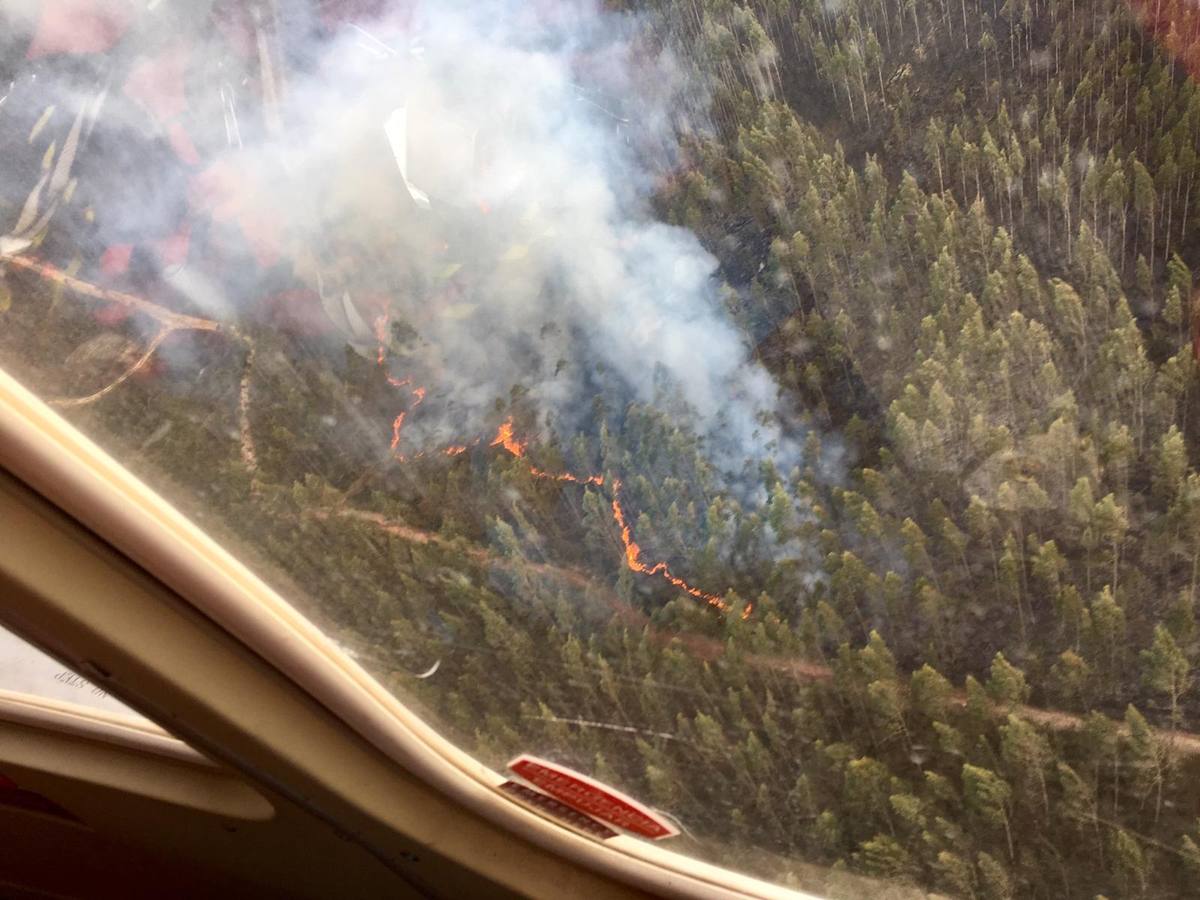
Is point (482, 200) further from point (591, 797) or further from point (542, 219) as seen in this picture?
point (591, 797)

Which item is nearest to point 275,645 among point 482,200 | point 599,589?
point 599,589

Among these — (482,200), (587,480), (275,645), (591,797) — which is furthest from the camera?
(591,797)

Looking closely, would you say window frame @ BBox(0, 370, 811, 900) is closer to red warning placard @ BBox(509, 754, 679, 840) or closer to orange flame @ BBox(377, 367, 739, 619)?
red warning placard @ BBox(509, 754, 679, 840)

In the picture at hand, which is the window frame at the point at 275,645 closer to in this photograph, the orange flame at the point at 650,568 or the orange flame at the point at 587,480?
the orange flame at the point at 587,480

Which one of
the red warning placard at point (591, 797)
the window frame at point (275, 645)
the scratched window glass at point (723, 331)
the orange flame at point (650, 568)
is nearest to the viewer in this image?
the scratched window glass at point (723, 331)

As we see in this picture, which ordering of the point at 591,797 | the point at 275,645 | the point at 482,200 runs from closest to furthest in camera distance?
the point at 482,200
the point at 275,645
the point at 591,797

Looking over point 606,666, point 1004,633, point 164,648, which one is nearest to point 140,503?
point 164,648

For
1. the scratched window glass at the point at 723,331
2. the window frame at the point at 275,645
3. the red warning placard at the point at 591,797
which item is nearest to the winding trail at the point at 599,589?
the scratched window glass at the point at 723,331

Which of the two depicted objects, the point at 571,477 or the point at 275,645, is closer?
Answer: the point at 571,477
